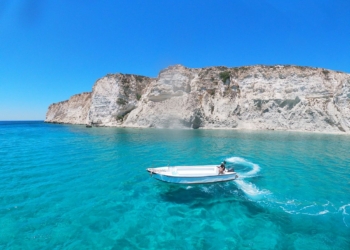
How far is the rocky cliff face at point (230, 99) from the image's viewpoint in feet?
185

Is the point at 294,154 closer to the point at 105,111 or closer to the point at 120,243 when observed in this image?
the point at 120,243

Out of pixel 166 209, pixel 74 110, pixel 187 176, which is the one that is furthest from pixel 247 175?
pixel 74 110

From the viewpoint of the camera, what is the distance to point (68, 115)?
111m

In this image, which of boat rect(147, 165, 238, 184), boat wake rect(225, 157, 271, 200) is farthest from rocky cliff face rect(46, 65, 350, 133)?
boat rect(147, 165, 238, 184)

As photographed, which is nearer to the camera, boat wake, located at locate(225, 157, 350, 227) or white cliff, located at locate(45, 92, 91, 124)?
boat wake, located at locate(225, 157, 350, 227)

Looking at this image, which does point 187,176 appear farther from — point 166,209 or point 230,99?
point 230,99

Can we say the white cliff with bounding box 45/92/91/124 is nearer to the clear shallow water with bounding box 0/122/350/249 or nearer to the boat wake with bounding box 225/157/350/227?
the clear shallow water with bounding box 0/122/350/249

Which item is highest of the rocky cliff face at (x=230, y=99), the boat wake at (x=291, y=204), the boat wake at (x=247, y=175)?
the rocky cliff face at (x=230, y=99)

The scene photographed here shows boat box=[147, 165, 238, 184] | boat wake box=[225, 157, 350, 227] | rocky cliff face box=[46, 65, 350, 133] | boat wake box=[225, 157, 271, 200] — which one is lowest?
boat wake box=[225, 157, 350, 227]

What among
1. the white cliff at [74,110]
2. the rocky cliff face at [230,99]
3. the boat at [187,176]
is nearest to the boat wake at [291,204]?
the boat at [187,176]

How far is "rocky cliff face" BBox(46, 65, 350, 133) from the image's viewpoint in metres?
56.4

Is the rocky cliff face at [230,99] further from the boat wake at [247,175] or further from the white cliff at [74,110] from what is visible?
the boat wake at [247,175]

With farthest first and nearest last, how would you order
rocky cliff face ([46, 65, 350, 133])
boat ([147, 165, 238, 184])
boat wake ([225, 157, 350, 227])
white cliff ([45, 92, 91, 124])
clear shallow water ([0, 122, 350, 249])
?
white cliff ([45, 92, 91, 124]) < rocky cliff face ([46, 65, 350, 133]) < boat ([147, 165, 238, 184]) < boat wake ([225, 157, 350, 227]) < clear shallow water ([0, 122, 350, 249])

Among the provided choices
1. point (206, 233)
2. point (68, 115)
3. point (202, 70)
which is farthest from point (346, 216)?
point (68, 115)
